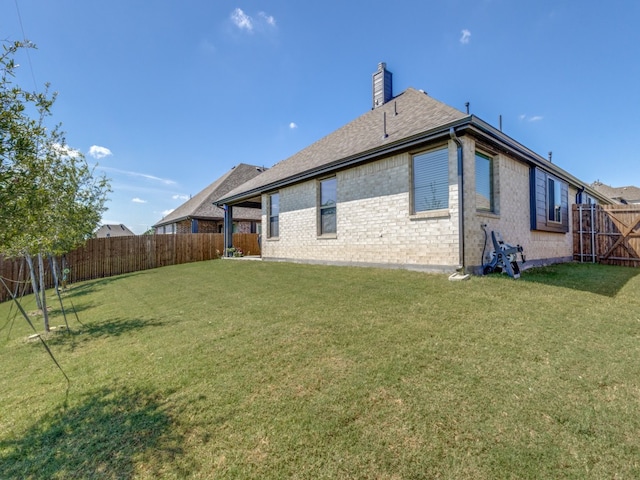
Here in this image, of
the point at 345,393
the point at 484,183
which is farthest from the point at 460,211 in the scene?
the point at 345,393

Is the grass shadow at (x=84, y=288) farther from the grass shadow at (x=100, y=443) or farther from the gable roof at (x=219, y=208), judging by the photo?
the grass shadow at (x=100, y=443)

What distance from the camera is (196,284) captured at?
8.33 m

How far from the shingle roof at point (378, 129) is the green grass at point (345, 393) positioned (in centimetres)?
445

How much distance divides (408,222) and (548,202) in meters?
6.00

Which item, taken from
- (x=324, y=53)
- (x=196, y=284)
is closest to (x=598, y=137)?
(x=324, y=53)

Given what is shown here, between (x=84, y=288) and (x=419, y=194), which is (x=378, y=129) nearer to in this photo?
(x=419, y=194)

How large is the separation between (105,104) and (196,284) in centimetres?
765

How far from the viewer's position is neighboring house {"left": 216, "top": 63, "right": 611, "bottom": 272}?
6.66m

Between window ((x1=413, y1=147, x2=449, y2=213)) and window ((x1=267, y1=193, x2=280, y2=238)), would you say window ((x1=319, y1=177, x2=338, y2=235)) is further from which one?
window ((x1=413, y1=147, x2=449, y2=213))

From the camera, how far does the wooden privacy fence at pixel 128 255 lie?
13.4m

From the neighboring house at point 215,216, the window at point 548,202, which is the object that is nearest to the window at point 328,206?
the window at point 548,202

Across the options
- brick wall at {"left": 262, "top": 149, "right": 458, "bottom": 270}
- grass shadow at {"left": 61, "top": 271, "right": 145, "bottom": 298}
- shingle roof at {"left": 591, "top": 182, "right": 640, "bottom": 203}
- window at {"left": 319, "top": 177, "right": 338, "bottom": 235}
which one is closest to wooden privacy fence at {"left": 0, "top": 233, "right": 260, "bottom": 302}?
grass shadow at {"left": 61, "top": 271, "right": 145, "bottom": 298}

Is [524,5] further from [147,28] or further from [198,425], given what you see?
[198,425]

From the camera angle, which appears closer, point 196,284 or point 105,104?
point 196,284
